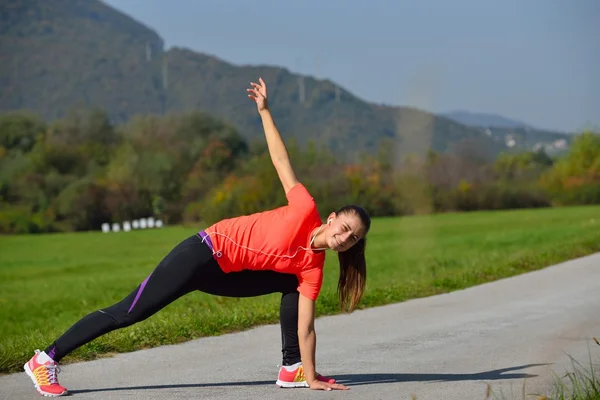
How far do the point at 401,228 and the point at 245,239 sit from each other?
4688 cm

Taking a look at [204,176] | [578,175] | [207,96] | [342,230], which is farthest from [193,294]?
[207,96]

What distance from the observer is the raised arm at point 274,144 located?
6.54 m

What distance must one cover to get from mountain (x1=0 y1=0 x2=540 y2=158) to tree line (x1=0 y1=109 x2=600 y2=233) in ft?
7.97

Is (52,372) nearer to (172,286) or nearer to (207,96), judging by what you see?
(172,286)

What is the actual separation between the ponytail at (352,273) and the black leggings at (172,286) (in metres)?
0.34

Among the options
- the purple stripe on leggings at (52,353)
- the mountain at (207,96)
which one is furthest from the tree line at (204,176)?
the purple stripe on leggings at (52,353)

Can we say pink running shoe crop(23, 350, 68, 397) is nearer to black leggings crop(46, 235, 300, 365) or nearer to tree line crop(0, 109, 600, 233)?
black leggings crop(46, 235, 300, 365)

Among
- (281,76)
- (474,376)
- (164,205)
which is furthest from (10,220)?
(474,376)

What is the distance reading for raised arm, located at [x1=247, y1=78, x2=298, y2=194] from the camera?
6.54 m

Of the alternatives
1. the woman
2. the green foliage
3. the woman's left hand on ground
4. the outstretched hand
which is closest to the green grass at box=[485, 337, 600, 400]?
the woman's left hand on ground

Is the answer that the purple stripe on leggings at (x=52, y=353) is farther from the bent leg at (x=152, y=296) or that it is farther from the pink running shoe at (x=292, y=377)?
the pink running shoe at (x=292, y=377)

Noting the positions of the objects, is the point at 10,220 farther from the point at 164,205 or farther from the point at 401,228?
the point at 401,228

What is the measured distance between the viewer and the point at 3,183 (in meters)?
85.2

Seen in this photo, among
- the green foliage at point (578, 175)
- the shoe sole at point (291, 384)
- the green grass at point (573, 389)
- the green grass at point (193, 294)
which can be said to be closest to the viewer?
the green grass at point (573, 389)
